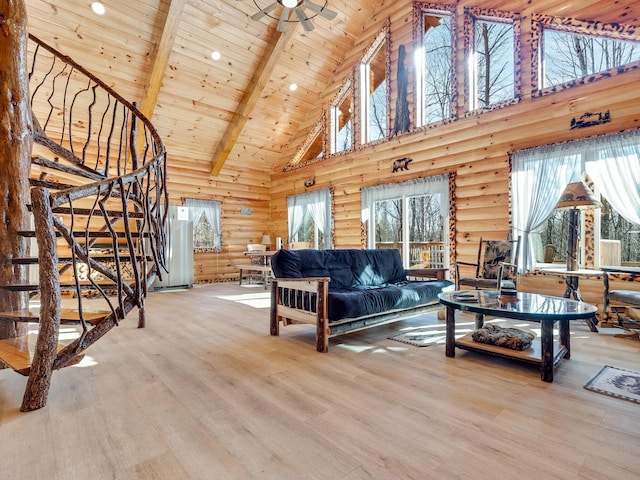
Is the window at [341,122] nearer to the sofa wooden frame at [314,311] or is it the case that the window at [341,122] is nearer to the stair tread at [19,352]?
the sofa wooden frame at [314,311]

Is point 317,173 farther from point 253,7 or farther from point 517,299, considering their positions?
point 517,299

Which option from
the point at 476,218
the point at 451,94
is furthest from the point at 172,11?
the point at 476,218

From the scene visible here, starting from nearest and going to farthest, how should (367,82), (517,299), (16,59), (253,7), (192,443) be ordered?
(192,443)
(16,59)
(517,299)
(253,7)
(367,82)

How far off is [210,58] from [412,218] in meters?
4.56

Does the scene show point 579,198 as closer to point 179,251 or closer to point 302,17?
point 302,17

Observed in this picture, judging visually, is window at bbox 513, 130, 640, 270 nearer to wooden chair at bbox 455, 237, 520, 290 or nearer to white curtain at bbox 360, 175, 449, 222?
wooden chair at bbox 455, 237, 520, 290

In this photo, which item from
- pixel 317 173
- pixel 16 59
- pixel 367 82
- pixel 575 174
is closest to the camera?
pixel 16 59

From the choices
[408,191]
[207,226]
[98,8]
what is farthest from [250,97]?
[408,191]

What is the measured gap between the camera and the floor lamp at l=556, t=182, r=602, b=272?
11.4 ft

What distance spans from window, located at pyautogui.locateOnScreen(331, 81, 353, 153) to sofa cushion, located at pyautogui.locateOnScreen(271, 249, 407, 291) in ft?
12.1

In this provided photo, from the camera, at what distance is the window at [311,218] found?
7.35m

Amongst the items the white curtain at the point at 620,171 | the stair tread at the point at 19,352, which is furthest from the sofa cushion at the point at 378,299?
the white curtain at the point at 620,171

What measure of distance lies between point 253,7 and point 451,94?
3.58 meters

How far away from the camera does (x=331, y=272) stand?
3.65 meters
